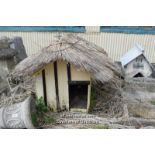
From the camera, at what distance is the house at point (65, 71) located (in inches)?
89.3

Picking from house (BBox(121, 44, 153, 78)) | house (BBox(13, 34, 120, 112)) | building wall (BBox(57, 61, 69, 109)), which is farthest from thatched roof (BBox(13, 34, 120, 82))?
house (BBox(121, 44, 153, 78))

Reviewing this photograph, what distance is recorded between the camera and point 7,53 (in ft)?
8.52

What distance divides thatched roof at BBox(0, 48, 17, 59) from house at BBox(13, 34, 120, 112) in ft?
0.77

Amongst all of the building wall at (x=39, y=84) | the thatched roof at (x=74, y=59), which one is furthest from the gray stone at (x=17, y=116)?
the thatched roof at (x=74, y=59)

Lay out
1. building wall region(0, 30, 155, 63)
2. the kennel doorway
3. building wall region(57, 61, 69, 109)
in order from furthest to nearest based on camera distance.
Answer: building wall region(0, 30, 155, 63) → the kennel doorway → building wall region(57, 61, 69, 109)

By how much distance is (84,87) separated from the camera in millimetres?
2641

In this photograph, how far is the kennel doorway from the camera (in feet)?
8.24

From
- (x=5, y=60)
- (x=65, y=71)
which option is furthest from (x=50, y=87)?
(x=5, y=60)

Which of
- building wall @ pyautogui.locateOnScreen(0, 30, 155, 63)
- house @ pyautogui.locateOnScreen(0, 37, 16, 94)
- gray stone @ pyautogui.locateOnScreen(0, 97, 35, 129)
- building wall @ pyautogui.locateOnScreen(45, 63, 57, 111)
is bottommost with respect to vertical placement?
gray stone @ pyautogui.locateOnScreen(0, 97, 35, 129)

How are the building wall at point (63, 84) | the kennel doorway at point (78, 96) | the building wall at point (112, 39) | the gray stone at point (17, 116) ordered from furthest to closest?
the building wall at point (112, 39)
the kennel doorway at point (78, 96)
the building wall at point (63, 84)
the gray stone at point (17, 116)

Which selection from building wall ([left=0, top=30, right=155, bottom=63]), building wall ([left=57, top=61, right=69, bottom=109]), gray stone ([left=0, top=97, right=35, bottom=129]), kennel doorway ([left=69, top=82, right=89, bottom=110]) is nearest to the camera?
gray stone ([left=0, top=97, right=35, bottom=129])

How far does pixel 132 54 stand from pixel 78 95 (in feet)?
2.24

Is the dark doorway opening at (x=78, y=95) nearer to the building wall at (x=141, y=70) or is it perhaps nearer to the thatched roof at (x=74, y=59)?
the thatched roof at (x=74, y=59)

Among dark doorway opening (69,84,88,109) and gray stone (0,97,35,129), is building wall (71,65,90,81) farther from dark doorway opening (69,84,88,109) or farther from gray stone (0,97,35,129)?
gray stone (0,97,35,129)
